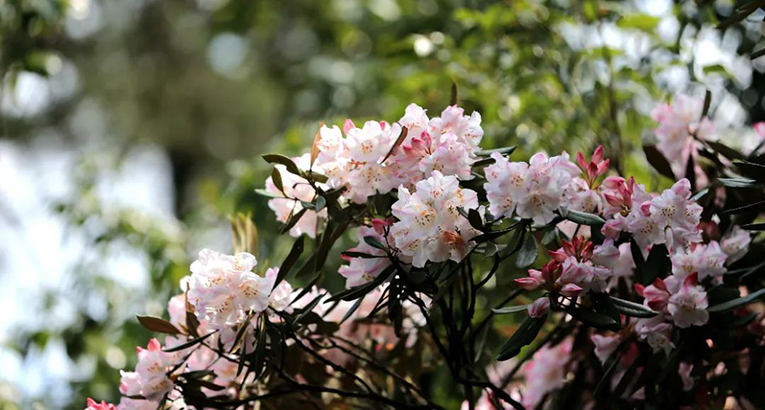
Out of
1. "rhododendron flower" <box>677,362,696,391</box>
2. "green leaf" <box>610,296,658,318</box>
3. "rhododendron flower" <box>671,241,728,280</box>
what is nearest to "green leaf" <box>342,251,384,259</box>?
"green leaf" <box>610,296,658,318</box>

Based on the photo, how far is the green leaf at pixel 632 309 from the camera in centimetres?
84

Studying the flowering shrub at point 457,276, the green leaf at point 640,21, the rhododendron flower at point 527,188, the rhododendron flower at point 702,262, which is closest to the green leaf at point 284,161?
the flowering shrub at point 457,276

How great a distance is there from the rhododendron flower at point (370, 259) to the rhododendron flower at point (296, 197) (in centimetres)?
10

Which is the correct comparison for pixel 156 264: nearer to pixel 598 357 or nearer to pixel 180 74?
pixel 598 357

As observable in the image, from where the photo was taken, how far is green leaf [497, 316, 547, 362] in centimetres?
84

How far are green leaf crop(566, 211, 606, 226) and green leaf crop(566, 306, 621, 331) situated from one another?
0.28ft

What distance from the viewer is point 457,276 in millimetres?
985

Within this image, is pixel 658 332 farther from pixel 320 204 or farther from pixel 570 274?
pixel 320 204

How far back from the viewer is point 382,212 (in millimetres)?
944

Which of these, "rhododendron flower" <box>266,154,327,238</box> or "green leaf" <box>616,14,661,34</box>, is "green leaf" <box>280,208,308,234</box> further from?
"green leaf" <box>616,14,661,34</box>

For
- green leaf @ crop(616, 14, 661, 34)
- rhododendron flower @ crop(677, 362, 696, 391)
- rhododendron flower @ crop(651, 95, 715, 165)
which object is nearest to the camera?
rhododendron flower @ crop(677, 362, 696, 391)

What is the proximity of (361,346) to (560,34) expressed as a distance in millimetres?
848

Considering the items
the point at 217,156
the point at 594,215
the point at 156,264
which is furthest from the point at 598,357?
the point at 217,156

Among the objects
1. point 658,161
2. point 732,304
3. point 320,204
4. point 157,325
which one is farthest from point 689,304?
point 157,325
